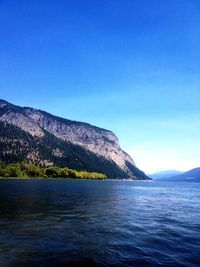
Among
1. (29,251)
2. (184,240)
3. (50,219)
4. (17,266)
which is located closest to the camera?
(17,266)

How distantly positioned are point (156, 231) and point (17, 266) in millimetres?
20524

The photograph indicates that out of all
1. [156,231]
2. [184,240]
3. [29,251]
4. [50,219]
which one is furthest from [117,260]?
[50,219]

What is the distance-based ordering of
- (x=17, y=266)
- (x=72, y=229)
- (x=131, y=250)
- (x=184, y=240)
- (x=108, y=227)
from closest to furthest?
(x=17, y=266)
(x=131, y=250)
(x=184, y=240)
(x=72, y=229)
(x=108, y=227)

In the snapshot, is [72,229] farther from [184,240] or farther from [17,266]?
[17,266]

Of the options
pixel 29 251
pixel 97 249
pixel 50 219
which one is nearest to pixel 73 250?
pixel 97 249

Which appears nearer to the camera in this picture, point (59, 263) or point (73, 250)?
point (59, 263)

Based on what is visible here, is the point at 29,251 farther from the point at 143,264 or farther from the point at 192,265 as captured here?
the point at 192,265

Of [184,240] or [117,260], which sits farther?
[184,240]

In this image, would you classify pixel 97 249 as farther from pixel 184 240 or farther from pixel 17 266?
pixel 184 240

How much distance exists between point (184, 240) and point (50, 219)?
20.0 metres

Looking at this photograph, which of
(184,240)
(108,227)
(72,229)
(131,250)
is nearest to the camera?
(131,250)

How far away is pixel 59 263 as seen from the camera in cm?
2141

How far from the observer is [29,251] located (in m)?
24.5

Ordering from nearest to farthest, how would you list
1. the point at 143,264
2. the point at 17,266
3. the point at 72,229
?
the point at 17,266 < the point at 143,264 < the point at 72,229
